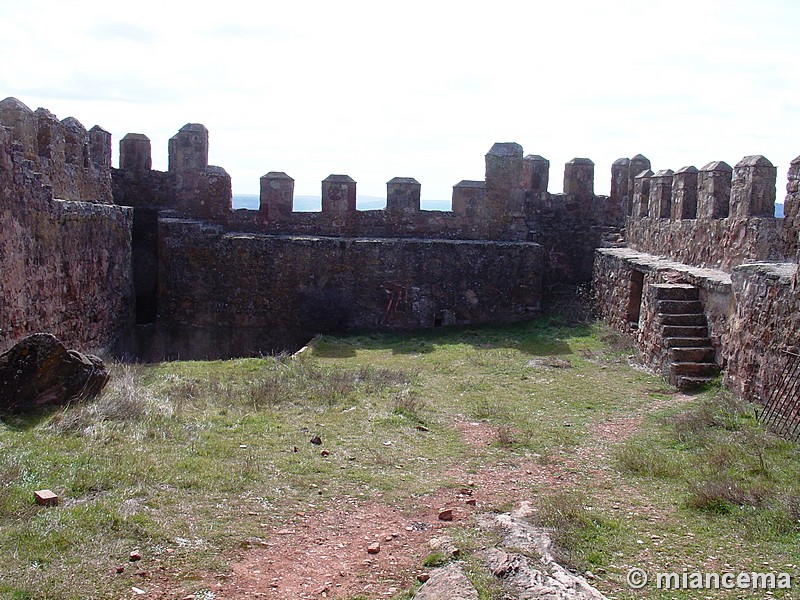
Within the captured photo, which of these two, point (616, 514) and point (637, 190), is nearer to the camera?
point (616, 514)

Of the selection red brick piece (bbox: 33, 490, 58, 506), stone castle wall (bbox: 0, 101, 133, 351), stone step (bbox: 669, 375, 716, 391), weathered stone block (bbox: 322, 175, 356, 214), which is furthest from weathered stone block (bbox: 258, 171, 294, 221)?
red brick piece (bbox: 33, 490, 58, 506)

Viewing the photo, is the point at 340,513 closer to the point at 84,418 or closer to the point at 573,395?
the point at 84,418

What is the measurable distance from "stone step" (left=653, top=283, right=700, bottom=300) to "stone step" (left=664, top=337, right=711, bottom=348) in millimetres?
764

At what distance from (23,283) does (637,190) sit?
1046 centimetres

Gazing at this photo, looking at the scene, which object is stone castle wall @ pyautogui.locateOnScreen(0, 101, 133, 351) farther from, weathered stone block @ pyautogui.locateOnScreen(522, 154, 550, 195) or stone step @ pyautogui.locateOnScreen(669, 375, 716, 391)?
A: stone step @ pyautogui.locateOnScreen(669, 375, 716, 391)

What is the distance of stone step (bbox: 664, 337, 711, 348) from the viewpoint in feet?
30.5

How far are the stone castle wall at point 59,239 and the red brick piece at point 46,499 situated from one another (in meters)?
4.18

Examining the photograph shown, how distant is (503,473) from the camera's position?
19.7 feet

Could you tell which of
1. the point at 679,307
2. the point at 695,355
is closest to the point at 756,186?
the point at 679,307

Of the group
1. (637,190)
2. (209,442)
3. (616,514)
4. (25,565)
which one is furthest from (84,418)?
(637,190)

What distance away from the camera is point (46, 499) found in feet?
15.7

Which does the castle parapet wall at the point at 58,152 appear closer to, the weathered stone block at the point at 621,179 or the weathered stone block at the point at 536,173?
the weathered stone block at the point at 536,173

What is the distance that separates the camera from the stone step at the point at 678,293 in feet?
32.4

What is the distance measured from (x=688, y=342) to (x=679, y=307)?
606 mm
